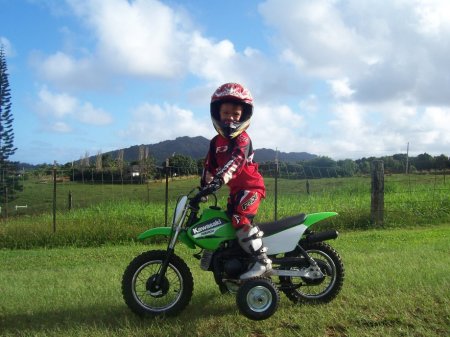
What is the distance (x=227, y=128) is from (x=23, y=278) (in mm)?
4159

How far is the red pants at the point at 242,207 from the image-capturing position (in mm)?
4496

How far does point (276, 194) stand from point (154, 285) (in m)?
8.20

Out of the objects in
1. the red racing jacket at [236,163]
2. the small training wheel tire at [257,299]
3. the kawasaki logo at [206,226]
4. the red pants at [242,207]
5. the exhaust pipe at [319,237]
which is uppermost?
the red racing jacket at [236,163]

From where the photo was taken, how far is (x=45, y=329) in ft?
14.3

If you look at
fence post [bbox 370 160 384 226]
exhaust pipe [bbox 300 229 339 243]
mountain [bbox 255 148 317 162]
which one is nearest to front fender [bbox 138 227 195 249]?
exhaust pipe [bbox 300 229 339 243]

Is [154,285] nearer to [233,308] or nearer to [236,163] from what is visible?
[233,308]

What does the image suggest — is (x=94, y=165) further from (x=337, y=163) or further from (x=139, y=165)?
(x=337, y=163)

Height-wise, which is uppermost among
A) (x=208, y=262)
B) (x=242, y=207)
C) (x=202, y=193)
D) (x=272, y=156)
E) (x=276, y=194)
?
(x=272, y=156)

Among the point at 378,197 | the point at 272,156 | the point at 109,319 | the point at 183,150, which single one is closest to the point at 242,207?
the point at 109,319

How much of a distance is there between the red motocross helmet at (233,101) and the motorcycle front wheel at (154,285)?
1.30m

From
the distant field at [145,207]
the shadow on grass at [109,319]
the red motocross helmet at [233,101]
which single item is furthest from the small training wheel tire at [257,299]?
the distant field at [145,207]

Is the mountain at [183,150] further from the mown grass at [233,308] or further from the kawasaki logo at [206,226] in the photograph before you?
the kawasaki logo at [206,226]

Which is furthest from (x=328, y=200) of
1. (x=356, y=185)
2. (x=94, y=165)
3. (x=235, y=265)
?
(x=235, y=265)

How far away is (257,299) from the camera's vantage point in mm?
4297
